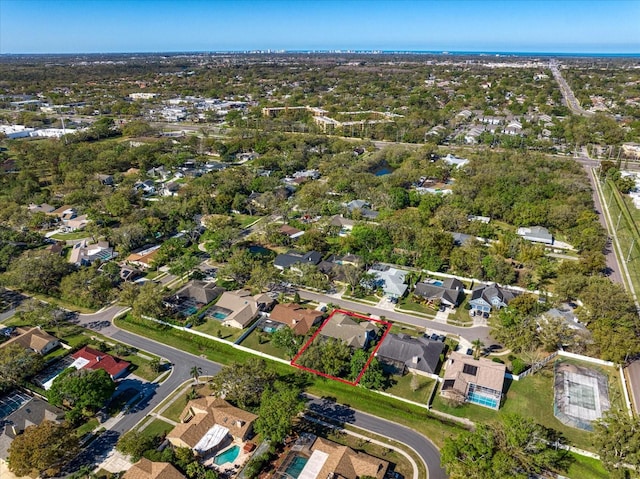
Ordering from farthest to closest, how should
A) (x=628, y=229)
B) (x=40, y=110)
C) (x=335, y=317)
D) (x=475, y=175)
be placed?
(x=40, y=110), (x=475, y=175), (x=628, y=229), (x=335, y=317)

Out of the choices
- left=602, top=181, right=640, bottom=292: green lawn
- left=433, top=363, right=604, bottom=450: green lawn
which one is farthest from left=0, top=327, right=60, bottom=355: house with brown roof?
left=602, top=181, right=640, bottom=292: green lawn

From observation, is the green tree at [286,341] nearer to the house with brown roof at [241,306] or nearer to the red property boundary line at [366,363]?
the red property boundary line at [366,363]

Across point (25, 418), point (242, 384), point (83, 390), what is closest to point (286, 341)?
point (242, 384)

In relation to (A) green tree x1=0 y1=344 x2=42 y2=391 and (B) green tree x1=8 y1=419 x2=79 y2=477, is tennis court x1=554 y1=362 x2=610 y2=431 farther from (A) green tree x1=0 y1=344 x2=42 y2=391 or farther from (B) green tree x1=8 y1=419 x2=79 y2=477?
(A) green tree x1=0 y1=344 x2=42 y2=391

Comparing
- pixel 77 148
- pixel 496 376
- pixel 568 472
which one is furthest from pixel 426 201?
pixel 77 148

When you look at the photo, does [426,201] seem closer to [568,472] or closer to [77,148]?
[568,472]

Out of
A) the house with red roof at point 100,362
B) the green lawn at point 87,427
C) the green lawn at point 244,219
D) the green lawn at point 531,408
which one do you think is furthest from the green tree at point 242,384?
the green lawn at point 244,219
